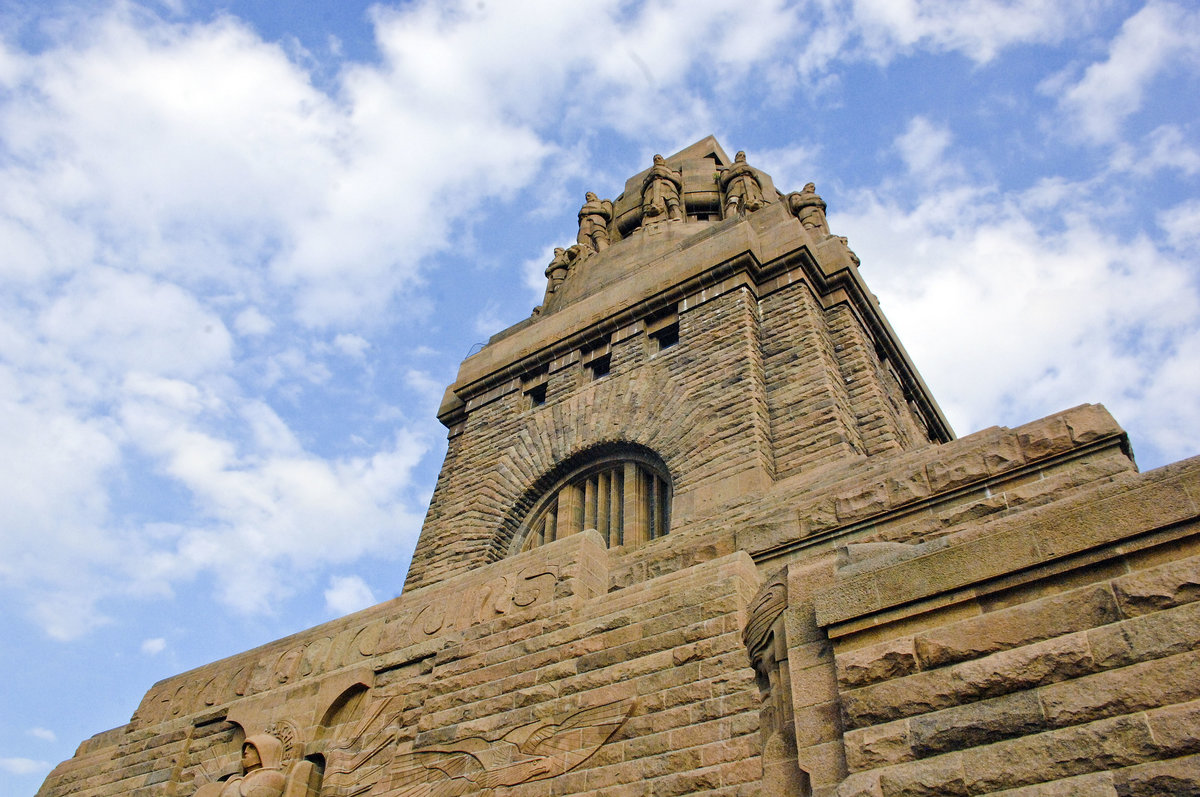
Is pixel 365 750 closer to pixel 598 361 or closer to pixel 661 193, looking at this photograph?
pixel 598 361

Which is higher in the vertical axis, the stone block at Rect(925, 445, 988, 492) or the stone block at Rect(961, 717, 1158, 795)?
the stone block at Rect(925, 445, 988, 492)

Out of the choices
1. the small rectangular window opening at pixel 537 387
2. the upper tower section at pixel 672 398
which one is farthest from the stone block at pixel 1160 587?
the small rectangular window opening at pixel 537 387

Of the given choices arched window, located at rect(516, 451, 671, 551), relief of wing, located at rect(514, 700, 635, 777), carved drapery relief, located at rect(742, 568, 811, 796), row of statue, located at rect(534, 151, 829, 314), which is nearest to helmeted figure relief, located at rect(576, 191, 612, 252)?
row of statue, located at rect(534, 151, 829, 314)

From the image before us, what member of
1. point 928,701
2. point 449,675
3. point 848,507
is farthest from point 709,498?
point 928,701

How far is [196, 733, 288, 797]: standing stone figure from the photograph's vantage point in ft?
28.3

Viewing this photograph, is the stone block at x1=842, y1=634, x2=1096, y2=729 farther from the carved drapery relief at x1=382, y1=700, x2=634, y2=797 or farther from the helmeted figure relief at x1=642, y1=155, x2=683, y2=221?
the helmeted figure relief at x1=642, y1=155, x2=683, y2=221

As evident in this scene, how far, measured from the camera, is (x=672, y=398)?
13.6 metres

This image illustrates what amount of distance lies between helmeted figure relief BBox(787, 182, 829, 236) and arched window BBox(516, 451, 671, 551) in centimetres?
753

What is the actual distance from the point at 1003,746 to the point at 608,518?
10.3 m

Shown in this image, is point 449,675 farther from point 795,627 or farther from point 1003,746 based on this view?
point 1003,746

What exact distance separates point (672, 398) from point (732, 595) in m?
7.08

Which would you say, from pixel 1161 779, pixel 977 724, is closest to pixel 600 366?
pixel 977 724

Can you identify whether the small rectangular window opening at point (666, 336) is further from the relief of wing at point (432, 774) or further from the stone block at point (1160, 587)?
the stone block at point (1160, 587)

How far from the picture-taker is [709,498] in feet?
38.2
